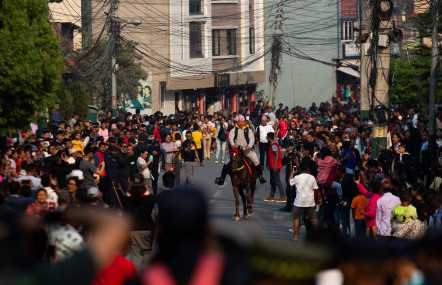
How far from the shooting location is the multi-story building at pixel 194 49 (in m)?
48.2

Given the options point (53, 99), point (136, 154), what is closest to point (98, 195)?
point (136, 154)

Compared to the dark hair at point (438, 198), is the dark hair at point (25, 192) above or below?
above

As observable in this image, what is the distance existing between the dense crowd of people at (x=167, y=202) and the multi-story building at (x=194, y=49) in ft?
57.7

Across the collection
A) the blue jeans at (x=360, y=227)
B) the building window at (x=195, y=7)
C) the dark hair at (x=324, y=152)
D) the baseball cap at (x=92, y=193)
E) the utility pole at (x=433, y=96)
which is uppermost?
the building window at (x=195, y=7)

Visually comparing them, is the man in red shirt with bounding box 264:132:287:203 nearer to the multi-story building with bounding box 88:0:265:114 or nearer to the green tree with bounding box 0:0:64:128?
the green tree with bounding box 0:0:64:128

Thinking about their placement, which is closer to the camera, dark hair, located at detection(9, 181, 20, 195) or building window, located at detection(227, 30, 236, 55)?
dark hair, located at detection(9, 181, 20, 195)

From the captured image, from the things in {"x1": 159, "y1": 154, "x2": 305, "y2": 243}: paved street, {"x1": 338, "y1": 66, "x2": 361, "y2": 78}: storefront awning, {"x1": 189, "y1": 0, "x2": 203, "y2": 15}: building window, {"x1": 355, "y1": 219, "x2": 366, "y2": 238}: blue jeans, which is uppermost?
{"x1": 189, "y1": 0, "x2": 203, "y2": 15}: building window

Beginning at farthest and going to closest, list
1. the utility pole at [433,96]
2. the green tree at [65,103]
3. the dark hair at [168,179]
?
the green tree at [65,103] → the utility pole at [433,96] → the dark hair at [168,179]

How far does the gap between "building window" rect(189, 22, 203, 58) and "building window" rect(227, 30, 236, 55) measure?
2885mm

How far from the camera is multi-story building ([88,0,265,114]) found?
48.2 m

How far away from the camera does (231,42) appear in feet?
176

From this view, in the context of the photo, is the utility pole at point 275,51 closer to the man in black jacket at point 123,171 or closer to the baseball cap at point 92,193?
the man in black jacket at point 123,171

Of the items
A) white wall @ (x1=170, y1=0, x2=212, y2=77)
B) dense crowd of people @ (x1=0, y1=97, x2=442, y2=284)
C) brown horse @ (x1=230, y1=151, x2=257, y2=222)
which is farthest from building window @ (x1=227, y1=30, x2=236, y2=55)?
brown horse @ (x1=230, y1=151, x2=257, y2=222)

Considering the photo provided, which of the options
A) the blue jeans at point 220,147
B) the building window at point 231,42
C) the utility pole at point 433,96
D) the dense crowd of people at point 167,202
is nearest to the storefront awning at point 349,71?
the building window at point 231,42
